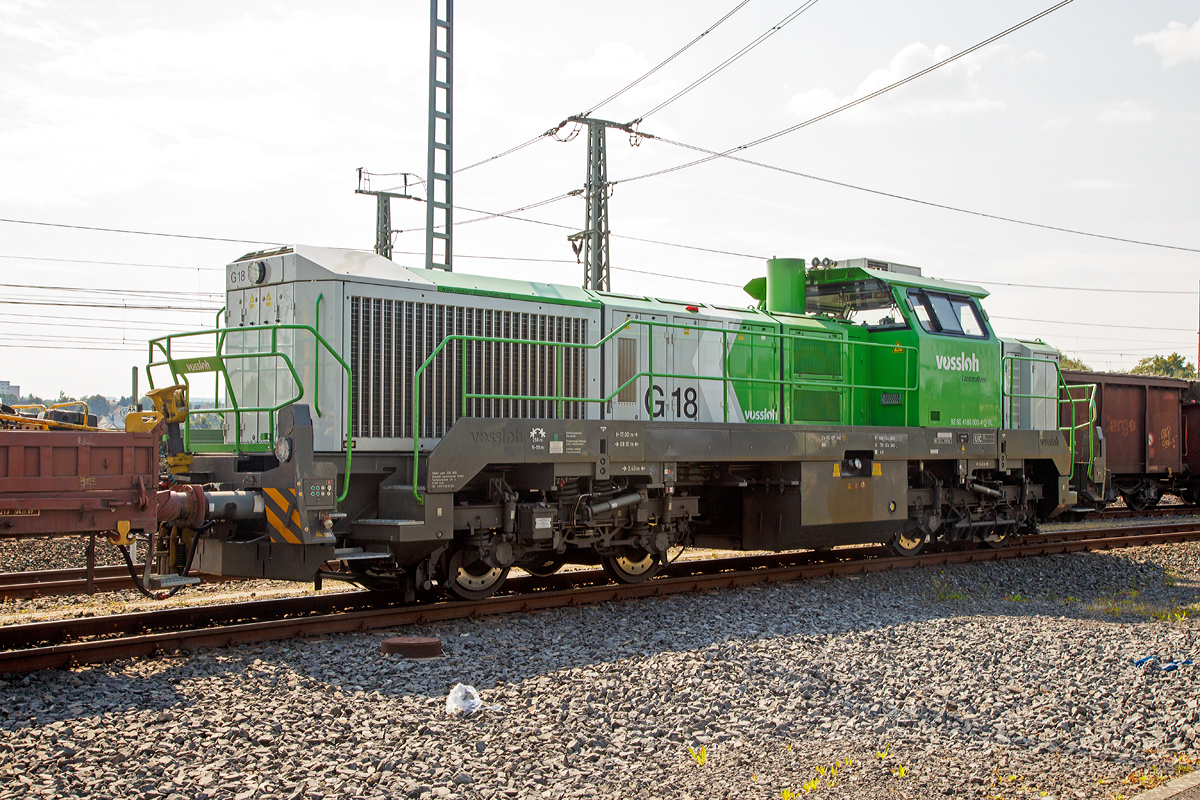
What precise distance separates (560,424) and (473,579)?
5.24 feet

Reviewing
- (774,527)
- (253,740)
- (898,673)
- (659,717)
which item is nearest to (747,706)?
(659,717)

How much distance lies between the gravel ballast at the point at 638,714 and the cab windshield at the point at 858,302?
459cm


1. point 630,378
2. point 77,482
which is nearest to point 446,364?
point 630,378

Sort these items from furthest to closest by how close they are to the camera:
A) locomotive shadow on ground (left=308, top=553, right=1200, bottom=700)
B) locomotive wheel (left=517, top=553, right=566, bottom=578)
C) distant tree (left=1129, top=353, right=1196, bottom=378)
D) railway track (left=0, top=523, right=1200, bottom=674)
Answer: distant tree (left=1129, top=353, right=1196, bottom=378)
locomotive wheel (left=517, top=553, right=566, bottom=578)
railway track (left=0, top=523, right=1200, bottom=674)
locomotive shadow on ground (left=308, top=553, right=1200, bottom=700)

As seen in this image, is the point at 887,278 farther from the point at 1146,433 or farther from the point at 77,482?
the point at 1146,433

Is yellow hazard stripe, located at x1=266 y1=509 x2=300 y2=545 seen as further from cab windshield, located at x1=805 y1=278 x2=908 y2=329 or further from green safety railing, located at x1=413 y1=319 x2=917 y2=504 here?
cab windshield, located at x1=805 y1=278 x2=908 y2=329

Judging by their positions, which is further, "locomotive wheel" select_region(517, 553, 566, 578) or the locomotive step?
"locomotive wheel" select_region(517, 553, 566, 578)

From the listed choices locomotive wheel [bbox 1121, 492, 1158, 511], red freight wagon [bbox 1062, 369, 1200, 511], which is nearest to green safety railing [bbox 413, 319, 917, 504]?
red freight wagon [bbox 1062, 369, 1200, 511]

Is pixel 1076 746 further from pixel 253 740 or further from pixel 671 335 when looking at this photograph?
pixel 671 335

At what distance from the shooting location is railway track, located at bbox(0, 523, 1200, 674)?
6379 millimetres

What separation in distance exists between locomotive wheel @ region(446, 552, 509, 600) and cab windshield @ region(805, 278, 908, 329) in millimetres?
5858

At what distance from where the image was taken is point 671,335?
10070 millimetres

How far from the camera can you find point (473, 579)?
8336 mm

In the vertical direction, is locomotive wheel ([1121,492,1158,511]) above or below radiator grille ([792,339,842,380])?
below
